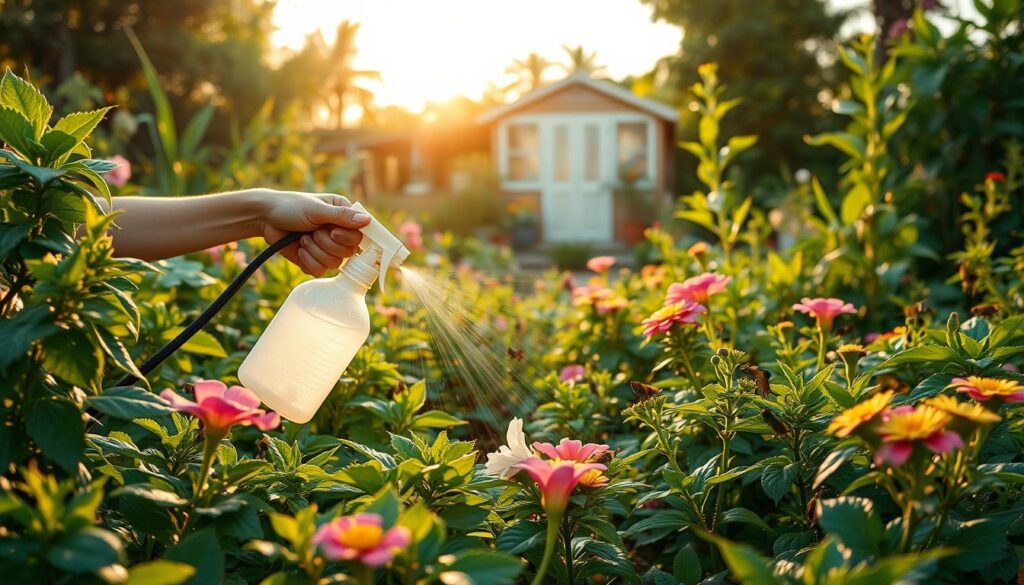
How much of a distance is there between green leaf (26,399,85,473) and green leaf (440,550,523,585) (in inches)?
17.5

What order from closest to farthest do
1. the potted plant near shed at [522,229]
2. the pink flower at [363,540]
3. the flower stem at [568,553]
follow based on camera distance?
the pink flower at [363,540] < the flower stem at [568,553] < the potted plant near shed at [522,229]

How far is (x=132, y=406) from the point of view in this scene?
1.01 meters

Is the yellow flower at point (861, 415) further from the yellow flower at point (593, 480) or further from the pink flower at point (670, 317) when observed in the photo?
the pink flower at point (670, 317)

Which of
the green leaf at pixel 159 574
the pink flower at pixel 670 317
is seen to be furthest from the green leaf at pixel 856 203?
the green leaf at pixel 159 574

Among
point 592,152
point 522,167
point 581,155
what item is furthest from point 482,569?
point 522,167

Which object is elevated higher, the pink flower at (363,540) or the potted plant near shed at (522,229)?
the pink flower at (363,540)

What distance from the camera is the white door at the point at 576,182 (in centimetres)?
1741

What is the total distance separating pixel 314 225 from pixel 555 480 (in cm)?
75

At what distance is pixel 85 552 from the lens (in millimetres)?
813

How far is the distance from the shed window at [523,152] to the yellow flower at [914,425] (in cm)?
1689

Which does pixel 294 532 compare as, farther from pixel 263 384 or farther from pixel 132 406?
pixel 263 384

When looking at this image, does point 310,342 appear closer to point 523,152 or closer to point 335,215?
point 335,215

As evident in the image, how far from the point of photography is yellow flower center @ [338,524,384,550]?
79 centimetres

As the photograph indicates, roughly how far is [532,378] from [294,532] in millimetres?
1911
